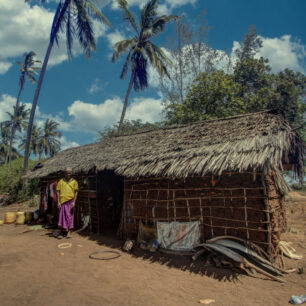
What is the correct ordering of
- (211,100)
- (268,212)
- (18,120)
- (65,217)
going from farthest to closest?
(18,120) → (211,100) → (65,217) → (268,212)

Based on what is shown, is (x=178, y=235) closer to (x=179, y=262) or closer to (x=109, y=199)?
(x=179, y=262)

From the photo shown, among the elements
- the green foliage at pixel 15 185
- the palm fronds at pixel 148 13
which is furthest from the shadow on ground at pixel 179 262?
the palm fronds at pixel 148 13

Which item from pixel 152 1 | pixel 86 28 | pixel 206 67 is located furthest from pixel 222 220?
pixel 206 67

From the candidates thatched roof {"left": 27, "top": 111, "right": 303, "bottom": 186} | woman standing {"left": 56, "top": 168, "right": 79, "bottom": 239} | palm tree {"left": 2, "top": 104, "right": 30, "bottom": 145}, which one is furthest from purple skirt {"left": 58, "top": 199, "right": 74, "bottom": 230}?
palm tree {"left": 2, "top": 104, "right": 30, "bottom": 145}

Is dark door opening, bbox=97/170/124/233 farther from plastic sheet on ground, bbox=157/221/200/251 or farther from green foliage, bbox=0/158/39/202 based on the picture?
green foliage, bbox=0/158/39/202

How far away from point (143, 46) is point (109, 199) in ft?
38.1

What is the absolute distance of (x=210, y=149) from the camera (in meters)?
5.38

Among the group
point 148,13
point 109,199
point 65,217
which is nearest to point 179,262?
point 65,217

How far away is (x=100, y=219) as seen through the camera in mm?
7688

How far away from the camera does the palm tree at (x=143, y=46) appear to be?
1507 centimetres

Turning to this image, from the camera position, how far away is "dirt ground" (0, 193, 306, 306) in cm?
324

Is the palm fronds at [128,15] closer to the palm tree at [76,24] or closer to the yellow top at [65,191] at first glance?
the palm tree at [76,24]

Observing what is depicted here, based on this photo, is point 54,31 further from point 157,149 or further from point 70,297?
point 70,297

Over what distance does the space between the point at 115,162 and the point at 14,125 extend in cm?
2809
